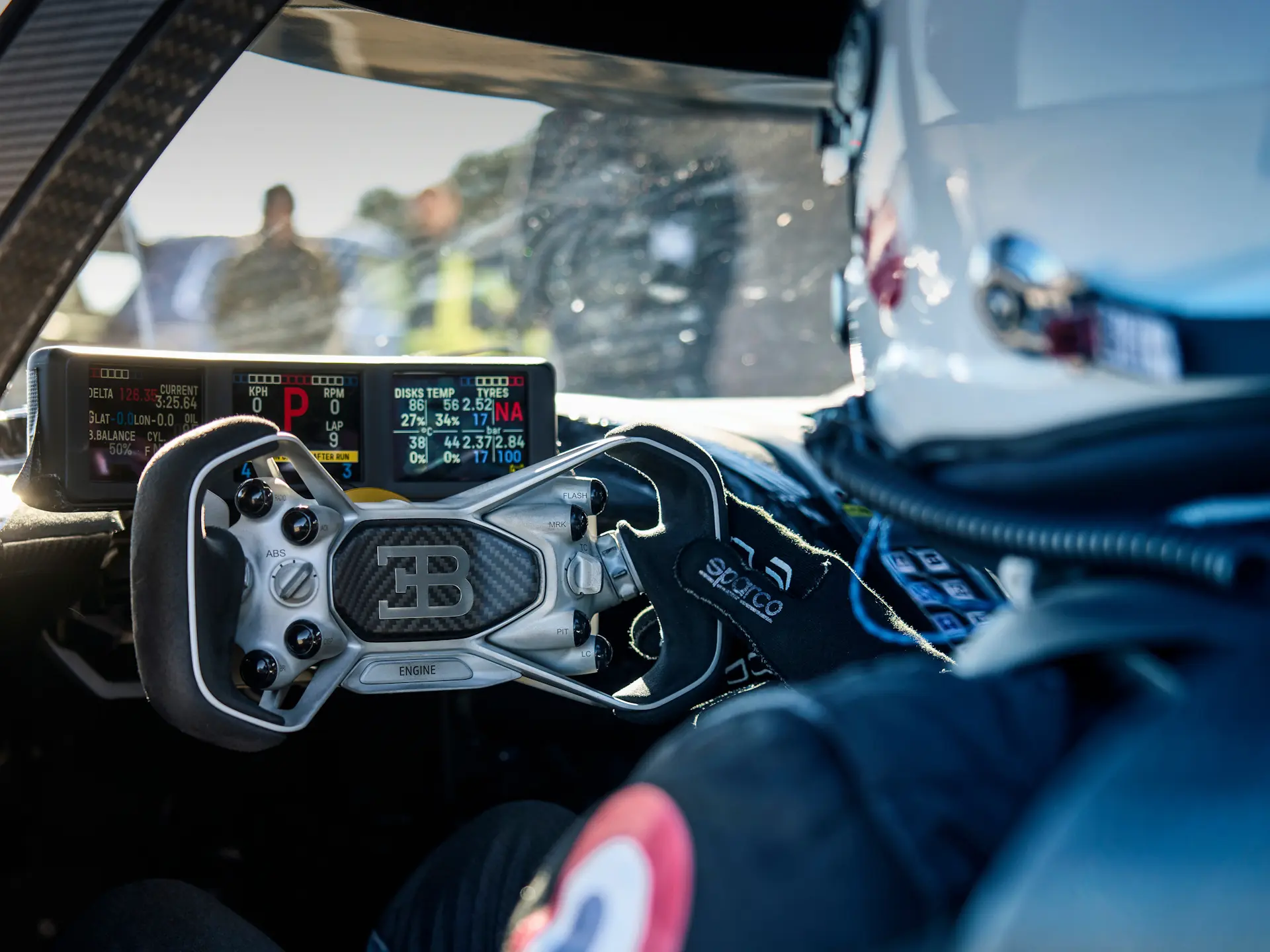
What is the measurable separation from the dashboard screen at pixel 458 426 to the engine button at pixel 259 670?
15.5 inches

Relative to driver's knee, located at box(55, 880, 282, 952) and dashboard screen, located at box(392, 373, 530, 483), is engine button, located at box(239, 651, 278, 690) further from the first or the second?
dashboard screen, located at box(392, 373, 530, 483)

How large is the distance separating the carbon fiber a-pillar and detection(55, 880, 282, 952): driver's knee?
575 mm

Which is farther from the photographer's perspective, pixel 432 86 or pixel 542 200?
pixel 542 200

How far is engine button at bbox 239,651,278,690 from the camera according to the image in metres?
0.99

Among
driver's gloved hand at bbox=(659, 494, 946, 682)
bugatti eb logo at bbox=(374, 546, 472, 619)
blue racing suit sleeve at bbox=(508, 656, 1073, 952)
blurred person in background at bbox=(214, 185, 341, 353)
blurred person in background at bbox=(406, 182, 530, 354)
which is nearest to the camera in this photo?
blue racing suit sleeve at bbox=(508, 656, 1073, 952)

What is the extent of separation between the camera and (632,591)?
1.16m

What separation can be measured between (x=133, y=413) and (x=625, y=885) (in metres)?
1.02

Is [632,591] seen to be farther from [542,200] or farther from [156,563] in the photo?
[542,200]

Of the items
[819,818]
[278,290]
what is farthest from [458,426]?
[278,290]

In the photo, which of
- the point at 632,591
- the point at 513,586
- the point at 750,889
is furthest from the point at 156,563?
the point at 750,889

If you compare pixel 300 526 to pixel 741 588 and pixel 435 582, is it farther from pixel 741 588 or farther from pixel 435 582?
pixel 741 588

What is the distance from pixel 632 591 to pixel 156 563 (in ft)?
1.60

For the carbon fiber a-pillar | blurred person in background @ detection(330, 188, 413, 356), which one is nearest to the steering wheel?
the carbon fiber a-pillar

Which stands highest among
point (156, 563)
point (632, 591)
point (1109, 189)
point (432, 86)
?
point (432, 86)
